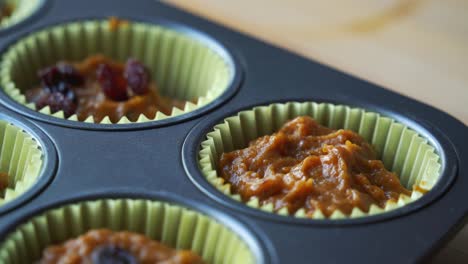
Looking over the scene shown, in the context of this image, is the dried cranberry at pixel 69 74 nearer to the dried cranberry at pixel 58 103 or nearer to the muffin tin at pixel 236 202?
the dried cranberry at pixel 58 103

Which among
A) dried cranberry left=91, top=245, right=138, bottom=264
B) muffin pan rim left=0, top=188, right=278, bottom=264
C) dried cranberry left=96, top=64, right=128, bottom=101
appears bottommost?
dried cranberry left=91, top=245, right=138, bottom=264

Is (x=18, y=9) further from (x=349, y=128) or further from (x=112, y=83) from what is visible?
(x=349, y=128)

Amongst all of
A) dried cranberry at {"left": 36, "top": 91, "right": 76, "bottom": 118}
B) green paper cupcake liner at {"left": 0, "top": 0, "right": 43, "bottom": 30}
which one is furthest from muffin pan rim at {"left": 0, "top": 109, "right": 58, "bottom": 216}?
green paper cupcake liner at {"left": 0, "top": 0, "right": 43, "bottom": 30}

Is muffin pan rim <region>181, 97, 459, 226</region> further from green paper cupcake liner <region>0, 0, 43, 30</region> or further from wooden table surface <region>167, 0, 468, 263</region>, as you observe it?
green paper cupcake liner <region>0, 0, 43, 30</region>

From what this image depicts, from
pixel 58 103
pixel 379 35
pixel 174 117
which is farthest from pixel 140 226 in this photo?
pixel 379 35

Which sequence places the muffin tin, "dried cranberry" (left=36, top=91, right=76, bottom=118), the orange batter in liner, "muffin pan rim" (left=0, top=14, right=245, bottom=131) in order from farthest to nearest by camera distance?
"dried cranberry" (left=36, top=91, right=76, bottom=118) < "muffin pan rim" (left=0, top=14, right=245, bottom=131) < the orange batter in liner < the muffin tin

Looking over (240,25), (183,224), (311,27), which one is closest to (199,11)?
(240,25)

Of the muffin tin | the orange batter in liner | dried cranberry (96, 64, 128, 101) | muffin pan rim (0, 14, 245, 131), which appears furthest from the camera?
dried cranberry (96, 64, 128, 101)
